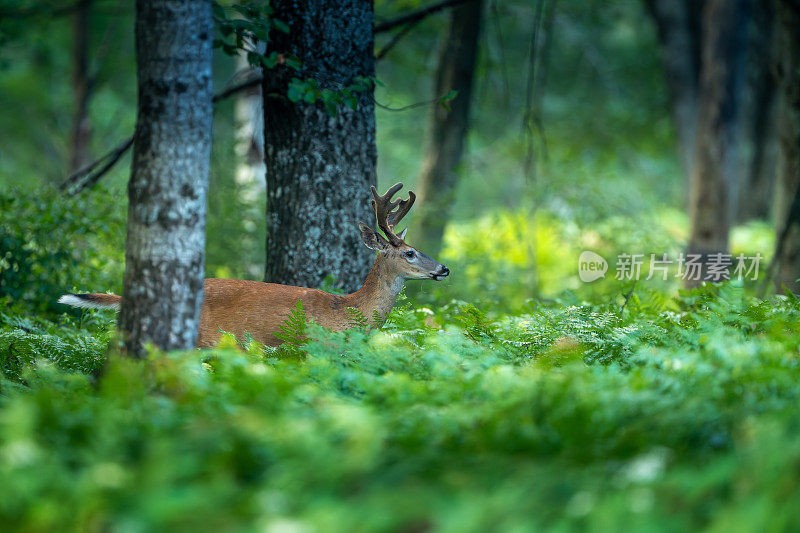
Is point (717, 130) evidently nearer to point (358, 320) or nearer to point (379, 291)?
point (379, 291)

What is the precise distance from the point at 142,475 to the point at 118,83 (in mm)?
21413

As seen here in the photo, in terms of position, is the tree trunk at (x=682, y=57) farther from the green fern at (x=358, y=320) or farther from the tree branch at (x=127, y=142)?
A: the green fern at (x=358, y=320)

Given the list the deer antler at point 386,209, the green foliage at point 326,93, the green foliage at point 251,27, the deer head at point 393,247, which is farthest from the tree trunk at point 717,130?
the green foliage at point 251,27

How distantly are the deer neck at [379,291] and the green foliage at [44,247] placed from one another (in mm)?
2562

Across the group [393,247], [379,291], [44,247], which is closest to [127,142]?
[44,247]

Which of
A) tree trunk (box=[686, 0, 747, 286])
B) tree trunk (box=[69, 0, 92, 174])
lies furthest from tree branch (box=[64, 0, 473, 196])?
tree trunk (box=[69, 0, 92, 174])

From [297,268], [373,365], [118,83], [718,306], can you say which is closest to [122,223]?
[297,268]

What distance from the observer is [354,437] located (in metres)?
2.57

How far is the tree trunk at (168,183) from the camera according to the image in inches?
171

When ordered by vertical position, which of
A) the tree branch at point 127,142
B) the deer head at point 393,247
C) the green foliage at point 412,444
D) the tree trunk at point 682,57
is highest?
the tree trunk at point 682,57

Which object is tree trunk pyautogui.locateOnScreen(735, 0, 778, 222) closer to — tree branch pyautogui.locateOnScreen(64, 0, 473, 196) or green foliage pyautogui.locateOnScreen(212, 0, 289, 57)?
tree branch pyautogui.locateOnScreen(64, 0, 473, 196)

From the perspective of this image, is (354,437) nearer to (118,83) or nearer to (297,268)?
(297,268)

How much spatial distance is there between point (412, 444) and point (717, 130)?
392 inches

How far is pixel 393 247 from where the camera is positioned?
612cm
